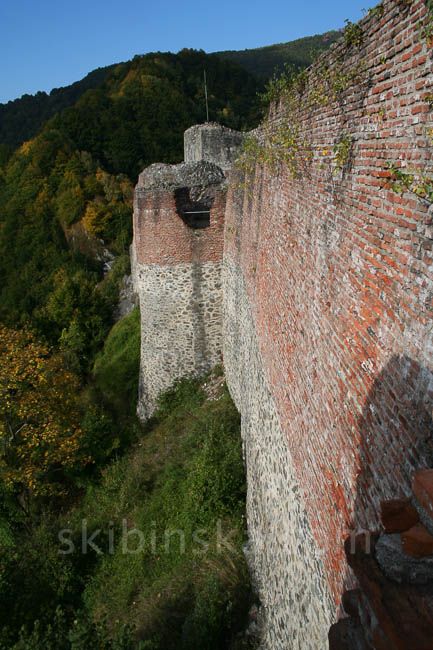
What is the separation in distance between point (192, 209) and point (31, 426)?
6.81 meters

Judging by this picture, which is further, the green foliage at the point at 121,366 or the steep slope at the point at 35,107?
the steep slope at the point at 35,107

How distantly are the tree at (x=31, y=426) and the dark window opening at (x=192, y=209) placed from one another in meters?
5.43

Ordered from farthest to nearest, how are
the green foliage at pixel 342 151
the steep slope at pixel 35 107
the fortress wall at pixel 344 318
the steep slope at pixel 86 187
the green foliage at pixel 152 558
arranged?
the steep slope at pixel 35 107
the steep slope at pixel 86 187
the green foliage at pixel 152 558
the green foliage at pixel 342 151
the fortress wall at pixel 344 318

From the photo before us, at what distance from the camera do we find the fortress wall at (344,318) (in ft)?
7.43

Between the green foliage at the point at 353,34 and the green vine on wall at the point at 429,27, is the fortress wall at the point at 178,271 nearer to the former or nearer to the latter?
the green foliage at the point at 353,34

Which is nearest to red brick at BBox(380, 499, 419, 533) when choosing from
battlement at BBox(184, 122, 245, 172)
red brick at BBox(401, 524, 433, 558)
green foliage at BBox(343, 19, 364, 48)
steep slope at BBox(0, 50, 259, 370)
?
red brick at BBox(401, 524, 433, 558)

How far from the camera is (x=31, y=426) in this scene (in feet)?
36.9

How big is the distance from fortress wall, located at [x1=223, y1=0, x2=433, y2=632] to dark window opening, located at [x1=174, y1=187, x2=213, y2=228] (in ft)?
15.8

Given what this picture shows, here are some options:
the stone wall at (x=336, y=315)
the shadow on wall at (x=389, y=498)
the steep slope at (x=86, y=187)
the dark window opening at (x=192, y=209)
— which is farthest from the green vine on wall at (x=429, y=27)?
the steep slope at (x=86, y=187)

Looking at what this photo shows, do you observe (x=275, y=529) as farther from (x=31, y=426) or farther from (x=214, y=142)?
(x=214, y=142)

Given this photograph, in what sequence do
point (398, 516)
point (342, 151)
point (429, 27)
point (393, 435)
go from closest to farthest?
point (398, 516) < point (429, 27) < point (393, 435) < point (342, 151)

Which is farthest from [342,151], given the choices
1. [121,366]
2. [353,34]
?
[121,366]

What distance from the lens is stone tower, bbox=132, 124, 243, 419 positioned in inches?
415

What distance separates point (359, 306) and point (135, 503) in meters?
8.33
